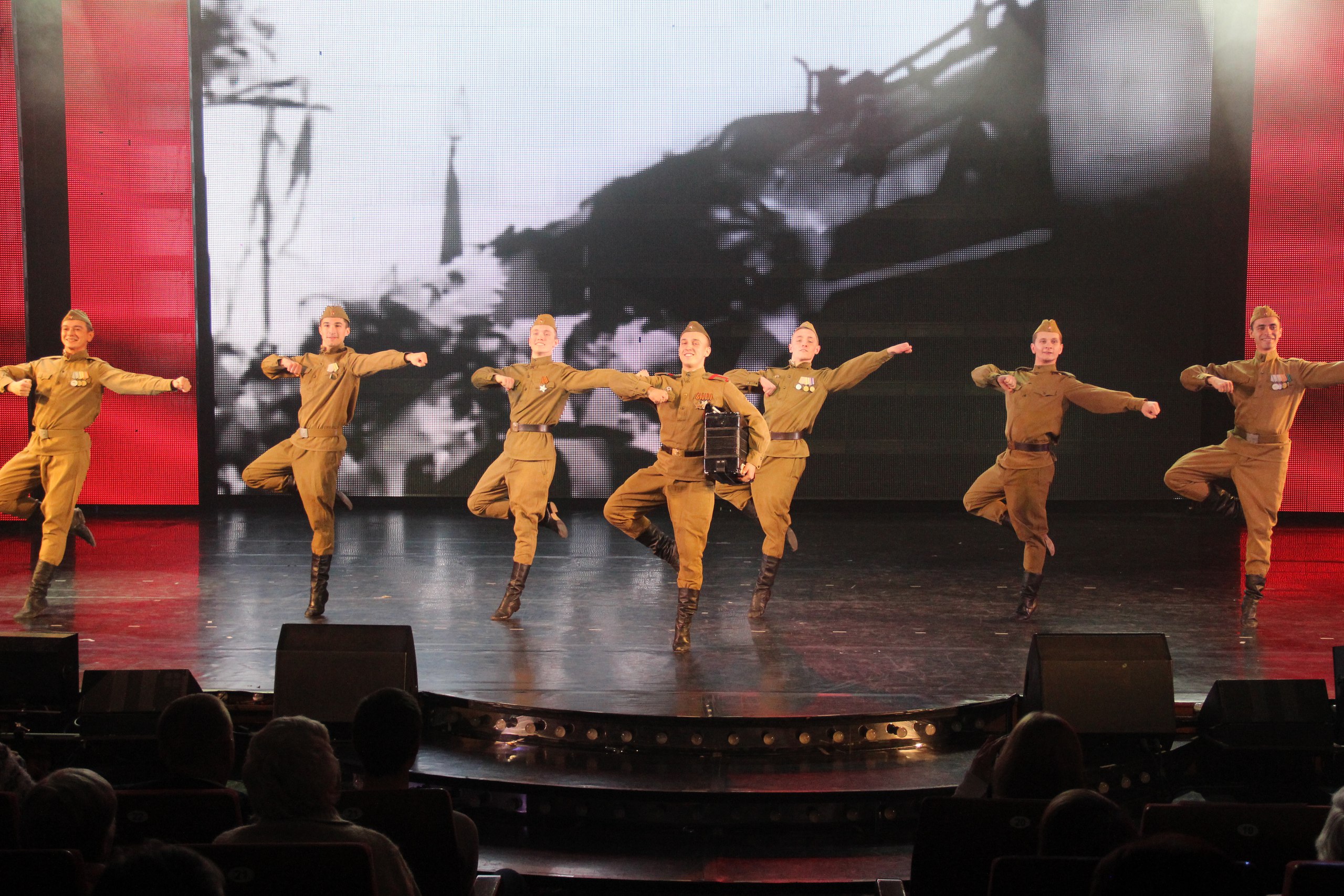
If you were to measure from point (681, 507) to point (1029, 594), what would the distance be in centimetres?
215

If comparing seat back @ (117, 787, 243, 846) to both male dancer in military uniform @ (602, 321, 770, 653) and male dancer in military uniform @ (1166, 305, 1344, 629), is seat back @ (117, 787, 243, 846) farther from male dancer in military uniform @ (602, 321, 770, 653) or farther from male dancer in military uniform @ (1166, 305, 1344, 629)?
male dancer in military uniform @ (1166, 305, 1344, 629)

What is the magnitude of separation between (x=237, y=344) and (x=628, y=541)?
4.26 metres

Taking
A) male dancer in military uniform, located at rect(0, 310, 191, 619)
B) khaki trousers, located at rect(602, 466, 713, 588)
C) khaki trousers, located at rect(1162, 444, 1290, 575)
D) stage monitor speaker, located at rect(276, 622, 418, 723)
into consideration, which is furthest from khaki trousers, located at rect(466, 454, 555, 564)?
khaki trousers, located at rect(1162, 444, 1290, 575)

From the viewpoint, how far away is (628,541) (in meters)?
9.24

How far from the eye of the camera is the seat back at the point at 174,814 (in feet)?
8.18

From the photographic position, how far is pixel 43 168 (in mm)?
10422

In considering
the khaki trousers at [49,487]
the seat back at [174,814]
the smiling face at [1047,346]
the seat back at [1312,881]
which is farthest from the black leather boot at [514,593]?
the seat back at [1312,881]

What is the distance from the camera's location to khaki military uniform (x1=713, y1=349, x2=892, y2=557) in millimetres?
6570

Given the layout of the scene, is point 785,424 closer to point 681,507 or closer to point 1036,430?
point 681,507

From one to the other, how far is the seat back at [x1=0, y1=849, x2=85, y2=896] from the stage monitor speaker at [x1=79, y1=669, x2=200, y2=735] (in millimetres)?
1856

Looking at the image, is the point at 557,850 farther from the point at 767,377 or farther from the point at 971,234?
the point at 971,234

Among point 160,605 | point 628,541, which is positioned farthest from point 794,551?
point 160,605

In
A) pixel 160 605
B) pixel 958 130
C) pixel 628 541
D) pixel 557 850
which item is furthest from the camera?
pixel 958 130

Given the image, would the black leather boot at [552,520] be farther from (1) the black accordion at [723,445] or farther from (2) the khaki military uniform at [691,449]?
(1) the black accordion at [723,445]
